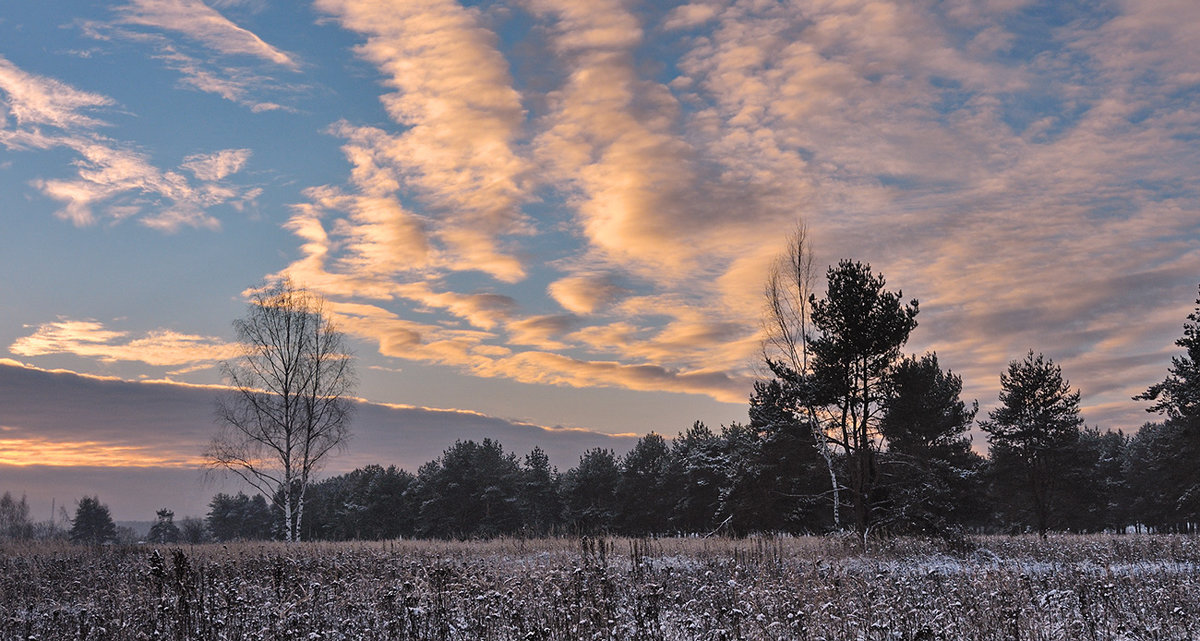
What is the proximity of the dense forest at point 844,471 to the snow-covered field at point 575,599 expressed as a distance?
7318 mm

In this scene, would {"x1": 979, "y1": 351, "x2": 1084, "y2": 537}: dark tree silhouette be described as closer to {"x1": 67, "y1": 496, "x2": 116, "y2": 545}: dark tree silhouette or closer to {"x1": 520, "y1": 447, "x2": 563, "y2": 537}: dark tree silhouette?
{"x1": 520, "y1": 447, "x2": 563, "y2": 537}: dark tree silhouette

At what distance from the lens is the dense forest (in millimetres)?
25125

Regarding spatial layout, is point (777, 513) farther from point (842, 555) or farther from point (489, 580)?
point (489, 580)

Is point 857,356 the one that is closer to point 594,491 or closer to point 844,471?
point 844,471

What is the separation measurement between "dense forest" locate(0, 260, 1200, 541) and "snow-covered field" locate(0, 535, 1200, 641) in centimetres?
732

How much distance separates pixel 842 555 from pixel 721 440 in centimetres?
2736

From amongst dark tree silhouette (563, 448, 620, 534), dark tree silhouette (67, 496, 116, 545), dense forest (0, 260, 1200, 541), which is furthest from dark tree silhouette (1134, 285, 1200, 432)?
dark tree silhouette (67, 496, 116, 545)

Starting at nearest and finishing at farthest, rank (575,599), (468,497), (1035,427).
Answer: (575,599)
(1035,427)
(468,497)

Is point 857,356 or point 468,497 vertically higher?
point 857,356

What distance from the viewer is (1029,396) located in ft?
151

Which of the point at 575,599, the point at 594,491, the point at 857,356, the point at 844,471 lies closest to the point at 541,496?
the point at 594,491

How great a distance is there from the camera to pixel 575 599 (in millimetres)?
10039

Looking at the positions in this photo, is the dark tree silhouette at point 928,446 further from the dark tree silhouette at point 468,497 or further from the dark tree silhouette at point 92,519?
the dark tree silhouette at point 92,519

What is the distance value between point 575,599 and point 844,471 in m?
28.0
